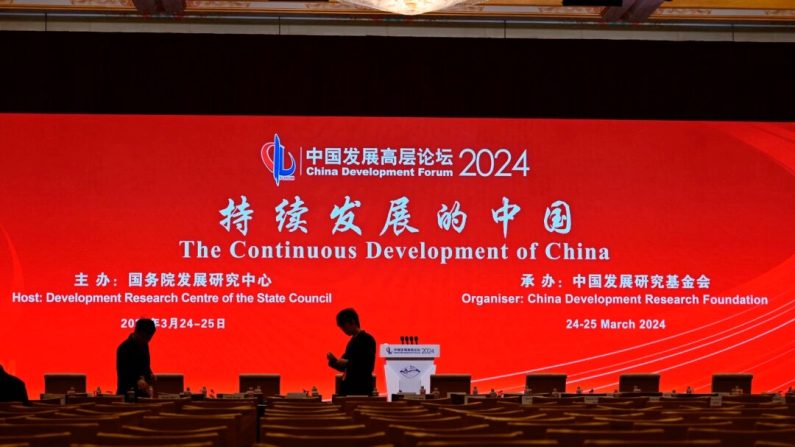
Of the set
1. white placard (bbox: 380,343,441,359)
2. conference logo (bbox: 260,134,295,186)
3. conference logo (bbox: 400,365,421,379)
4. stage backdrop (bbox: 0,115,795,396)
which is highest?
conference logo (bbox: 260,134,295,186)

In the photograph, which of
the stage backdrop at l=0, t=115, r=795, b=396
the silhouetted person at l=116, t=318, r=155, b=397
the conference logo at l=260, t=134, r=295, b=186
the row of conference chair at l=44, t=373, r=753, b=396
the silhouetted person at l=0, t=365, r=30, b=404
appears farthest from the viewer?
the conference logo at l=260, t=134, r=295, b=186

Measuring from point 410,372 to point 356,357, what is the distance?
7.22 feet

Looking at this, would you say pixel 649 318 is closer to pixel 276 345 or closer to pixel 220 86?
pixel 276 345

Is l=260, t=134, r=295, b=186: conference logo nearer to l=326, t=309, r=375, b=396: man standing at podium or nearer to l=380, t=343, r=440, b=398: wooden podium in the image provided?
l=380, t=343, r=440, b=398: wooden podium

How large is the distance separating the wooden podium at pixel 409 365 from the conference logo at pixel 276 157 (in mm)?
2433

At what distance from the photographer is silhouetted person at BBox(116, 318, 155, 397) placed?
734 centimetres

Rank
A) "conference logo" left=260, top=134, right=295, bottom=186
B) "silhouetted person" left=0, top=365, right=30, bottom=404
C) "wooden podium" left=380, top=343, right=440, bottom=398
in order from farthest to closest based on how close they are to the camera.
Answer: "conference logo" left=260, top=134, right=295, bottom=186
"wooden podium" left=380, top=343, right=440, bottom=398
"silhouetted person" left=0, top=365, right=30, bottom=404

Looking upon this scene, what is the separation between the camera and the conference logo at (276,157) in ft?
36.1

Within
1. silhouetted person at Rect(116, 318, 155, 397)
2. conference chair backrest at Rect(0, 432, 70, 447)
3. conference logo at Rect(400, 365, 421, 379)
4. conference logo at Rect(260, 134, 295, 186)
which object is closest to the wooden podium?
conference logo at Rect(400, 365, 421, 379)

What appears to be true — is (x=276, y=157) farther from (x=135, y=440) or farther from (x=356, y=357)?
(x=135, y=440)

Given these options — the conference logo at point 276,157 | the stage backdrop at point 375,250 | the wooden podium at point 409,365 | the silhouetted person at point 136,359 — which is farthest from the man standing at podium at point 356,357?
the conference logo at point 276,157

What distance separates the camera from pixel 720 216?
11289 mm

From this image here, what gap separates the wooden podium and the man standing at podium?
200 cm

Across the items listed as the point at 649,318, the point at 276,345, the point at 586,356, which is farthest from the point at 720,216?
the point at 276,345
